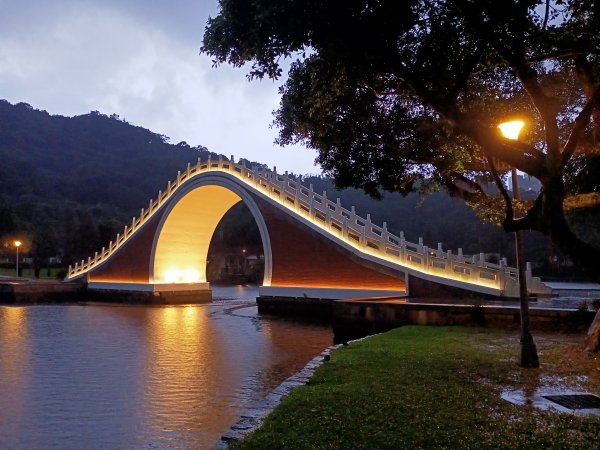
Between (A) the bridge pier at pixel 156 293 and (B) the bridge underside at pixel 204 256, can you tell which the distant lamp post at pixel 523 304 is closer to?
(B) the bridge underside at pixel 204 256

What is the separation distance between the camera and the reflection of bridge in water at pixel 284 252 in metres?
18.3

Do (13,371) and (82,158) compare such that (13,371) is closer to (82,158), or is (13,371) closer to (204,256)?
(204,256)

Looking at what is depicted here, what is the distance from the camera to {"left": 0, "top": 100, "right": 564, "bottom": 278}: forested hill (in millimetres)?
54719

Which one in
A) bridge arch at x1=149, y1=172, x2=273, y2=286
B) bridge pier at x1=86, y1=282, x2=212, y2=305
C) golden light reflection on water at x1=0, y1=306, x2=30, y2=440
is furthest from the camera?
bridge pier at x1=86, y1=282, x2=212, y2=305

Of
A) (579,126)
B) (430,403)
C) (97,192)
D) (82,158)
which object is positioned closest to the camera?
(430,403)

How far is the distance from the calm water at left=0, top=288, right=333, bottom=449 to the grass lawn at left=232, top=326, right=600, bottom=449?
1788mm

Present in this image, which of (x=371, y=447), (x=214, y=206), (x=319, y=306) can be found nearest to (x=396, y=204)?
(x=214, y=206)

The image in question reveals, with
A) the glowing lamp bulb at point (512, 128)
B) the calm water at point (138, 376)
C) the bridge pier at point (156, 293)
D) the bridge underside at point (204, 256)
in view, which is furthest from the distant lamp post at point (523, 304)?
the bridge pier at point (156, 293)

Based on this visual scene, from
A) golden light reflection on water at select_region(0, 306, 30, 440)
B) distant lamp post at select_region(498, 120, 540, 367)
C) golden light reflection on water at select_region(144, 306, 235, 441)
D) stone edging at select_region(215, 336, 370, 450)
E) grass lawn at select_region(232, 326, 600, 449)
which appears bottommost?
golden light reflection on water at select_region(144, 306, 235, 441)

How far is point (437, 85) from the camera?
26.5 ft

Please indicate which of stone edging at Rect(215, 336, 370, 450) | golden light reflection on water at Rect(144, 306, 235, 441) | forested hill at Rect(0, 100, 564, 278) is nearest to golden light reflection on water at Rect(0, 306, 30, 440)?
golden light reflection on water at Rect(144, 306, 235, 441)

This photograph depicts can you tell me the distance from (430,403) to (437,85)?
15.2ft

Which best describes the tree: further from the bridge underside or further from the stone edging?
the bridge underside

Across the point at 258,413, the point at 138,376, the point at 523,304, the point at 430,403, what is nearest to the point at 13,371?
the point at 138,376
